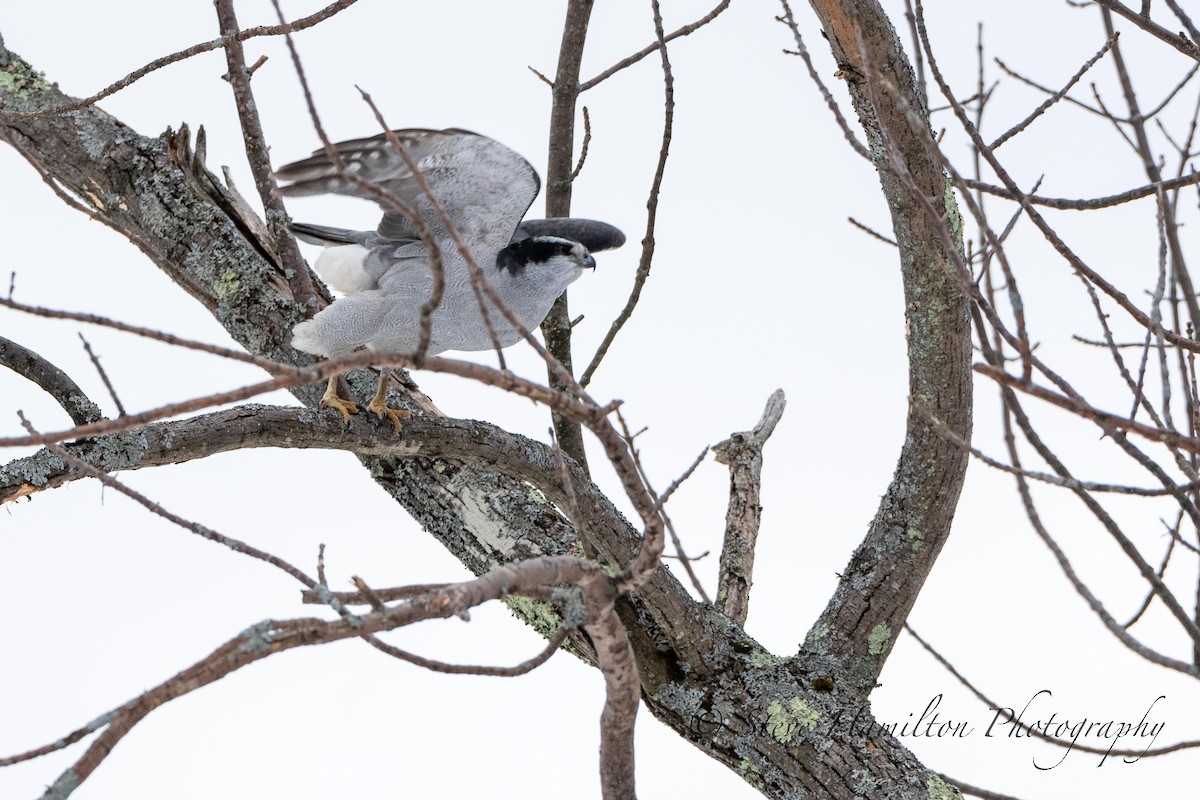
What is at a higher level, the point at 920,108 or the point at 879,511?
the point at 920,108

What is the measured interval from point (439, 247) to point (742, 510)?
168cm

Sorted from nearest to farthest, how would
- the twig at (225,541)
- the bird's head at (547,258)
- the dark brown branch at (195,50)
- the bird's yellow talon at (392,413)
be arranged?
the twig at (225,541), the dark brown branch at (195,50), the bird's yellow talon at (392,413), the bird's head at (547,258)

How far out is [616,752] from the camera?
2.29 metres

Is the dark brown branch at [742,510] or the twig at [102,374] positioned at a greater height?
the dark brown branch at [742,510]

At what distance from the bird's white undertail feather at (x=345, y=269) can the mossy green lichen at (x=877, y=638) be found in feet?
5.85

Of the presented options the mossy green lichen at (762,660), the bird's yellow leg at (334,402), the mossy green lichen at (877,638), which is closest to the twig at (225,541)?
the bird's yellow leg at (334,402)

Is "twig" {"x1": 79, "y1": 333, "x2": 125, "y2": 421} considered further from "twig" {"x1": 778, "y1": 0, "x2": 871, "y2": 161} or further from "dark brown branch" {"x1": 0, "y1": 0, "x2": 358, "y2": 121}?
"twig" {"x1": 778, "y1": 0, "x2": 871, "y2": 161}

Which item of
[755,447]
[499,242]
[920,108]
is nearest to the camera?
[920,108]

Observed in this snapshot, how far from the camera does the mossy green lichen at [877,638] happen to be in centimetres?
311

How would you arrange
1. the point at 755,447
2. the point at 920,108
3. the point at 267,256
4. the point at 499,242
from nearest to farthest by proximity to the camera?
the point at 920,108, the point at 499,242, the point at 267,256, the point at 755,447

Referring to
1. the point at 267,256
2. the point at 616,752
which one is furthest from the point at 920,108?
the point at 267,256

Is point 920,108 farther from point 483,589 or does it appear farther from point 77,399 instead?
point 77,399

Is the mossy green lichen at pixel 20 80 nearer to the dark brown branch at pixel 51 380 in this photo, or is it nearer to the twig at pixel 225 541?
the dark brown branch at pixel 51 380

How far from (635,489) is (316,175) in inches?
56.6
